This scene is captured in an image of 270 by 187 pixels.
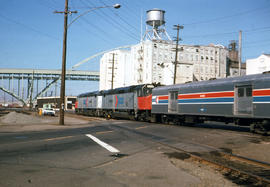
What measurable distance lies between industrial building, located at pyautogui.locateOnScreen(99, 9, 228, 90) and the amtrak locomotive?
170 feet

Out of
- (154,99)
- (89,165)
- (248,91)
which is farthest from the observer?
(154,99)

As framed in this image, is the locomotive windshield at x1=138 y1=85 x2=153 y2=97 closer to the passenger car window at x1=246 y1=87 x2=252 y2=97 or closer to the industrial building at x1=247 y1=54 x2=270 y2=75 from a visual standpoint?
the passenger car window at x1=246 y1=87 x2=252 y2=97

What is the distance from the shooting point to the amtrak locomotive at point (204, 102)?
15.3 metres

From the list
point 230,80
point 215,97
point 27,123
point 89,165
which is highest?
point 230,80

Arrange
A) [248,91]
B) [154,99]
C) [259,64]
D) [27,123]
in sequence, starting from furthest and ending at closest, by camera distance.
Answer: [259,64] → [154,99] → [27,123] → [248,91]

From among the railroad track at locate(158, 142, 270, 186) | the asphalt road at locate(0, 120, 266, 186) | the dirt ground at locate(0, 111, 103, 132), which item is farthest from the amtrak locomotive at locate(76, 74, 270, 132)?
the railroad track at locate(158, 142, 270, 186)

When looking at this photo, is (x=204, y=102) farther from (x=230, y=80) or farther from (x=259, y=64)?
(x=259, y=64)

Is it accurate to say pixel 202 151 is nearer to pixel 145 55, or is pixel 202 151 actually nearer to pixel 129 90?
pixel 129 90

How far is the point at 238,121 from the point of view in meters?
16.8

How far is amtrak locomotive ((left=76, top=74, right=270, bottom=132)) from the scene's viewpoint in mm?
15289

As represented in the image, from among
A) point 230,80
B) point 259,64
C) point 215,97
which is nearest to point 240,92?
point 230,80

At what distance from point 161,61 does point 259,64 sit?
3356cm

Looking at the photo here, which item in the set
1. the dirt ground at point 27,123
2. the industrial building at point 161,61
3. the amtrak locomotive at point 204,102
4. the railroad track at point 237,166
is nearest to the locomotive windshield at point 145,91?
the amtrak locomotive at point 204,102

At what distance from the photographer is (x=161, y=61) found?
8588 centimetres
